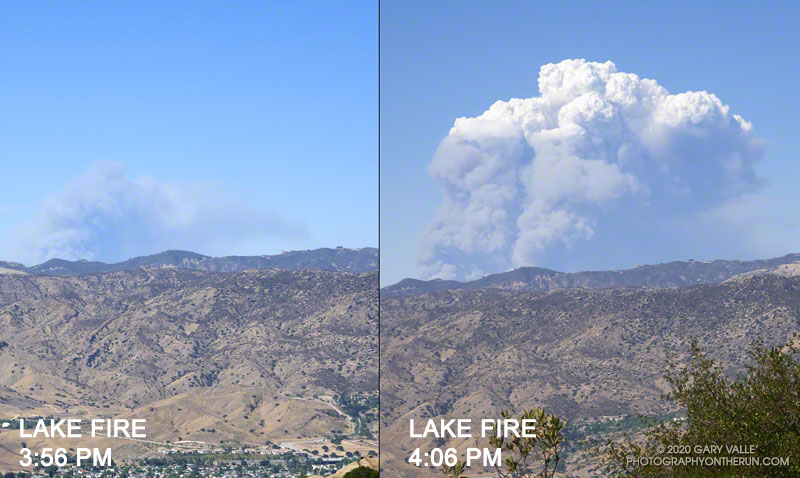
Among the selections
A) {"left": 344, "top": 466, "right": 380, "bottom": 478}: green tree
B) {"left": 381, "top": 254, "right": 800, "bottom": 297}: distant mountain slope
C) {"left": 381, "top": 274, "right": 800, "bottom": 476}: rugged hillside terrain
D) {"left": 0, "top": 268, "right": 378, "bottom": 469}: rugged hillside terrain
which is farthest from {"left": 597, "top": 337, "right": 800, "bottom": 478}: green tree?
{"left": 381, "top": 254, "right": 800, "bottom": 297}: distant mountain slope

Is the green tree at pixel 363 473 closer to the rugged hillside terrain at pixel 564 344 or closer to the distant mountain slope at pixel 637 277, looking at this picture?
the rugged hillside terrain at pixel 564 344

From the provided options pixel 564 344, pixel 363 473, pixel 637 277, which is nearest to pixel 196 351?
pixel 564 344

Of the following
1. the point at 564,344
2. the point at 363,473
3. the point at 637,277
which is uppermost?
the point at 637,277

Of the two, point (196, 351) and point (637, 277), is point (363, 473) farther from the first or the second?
point (637, 277)

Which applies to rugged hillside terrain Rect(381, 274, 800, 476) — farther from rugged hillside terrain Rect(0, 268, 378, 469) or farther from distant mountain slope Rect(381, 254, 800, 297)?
rugged hillside terrain Rect(0, 268, 378, 469)

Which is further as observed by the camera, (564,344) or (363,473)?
(564,344)
